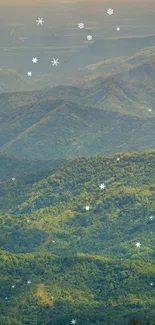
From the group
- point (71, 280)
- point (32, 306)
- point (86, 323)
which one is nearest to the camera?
point (86, 323)

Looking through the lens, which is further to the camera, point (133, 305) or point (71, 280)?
point (71, 280)

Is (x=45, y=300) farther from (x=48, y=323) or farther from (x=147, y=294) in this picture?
(x=147, y=294)

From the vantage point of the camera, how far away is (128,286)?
190000 millimetres

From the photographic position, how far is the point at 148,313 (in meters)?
172

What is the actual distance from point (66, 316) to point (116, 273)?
93.7ft

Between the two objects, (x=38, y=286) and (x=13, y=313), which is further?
(x=38, y=286)

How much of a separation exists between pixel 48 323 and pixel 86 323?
8199 mm

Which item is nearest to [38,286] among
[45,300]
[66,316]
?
[45,300]

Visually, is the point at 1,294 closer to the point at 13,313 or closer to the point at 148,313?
the point at 13,313

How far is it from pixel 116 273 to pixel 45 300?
22781 mm

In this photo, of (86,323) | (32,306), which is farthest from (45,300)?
(86,323)

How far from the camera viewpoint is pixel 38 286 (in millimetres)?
189875

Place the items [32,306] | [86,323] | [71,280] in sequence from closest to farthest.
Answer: [86,323] < [32,306] < [71,280]

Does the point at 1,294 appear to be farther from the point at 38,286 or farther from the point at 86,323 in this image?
the point at 86,323
